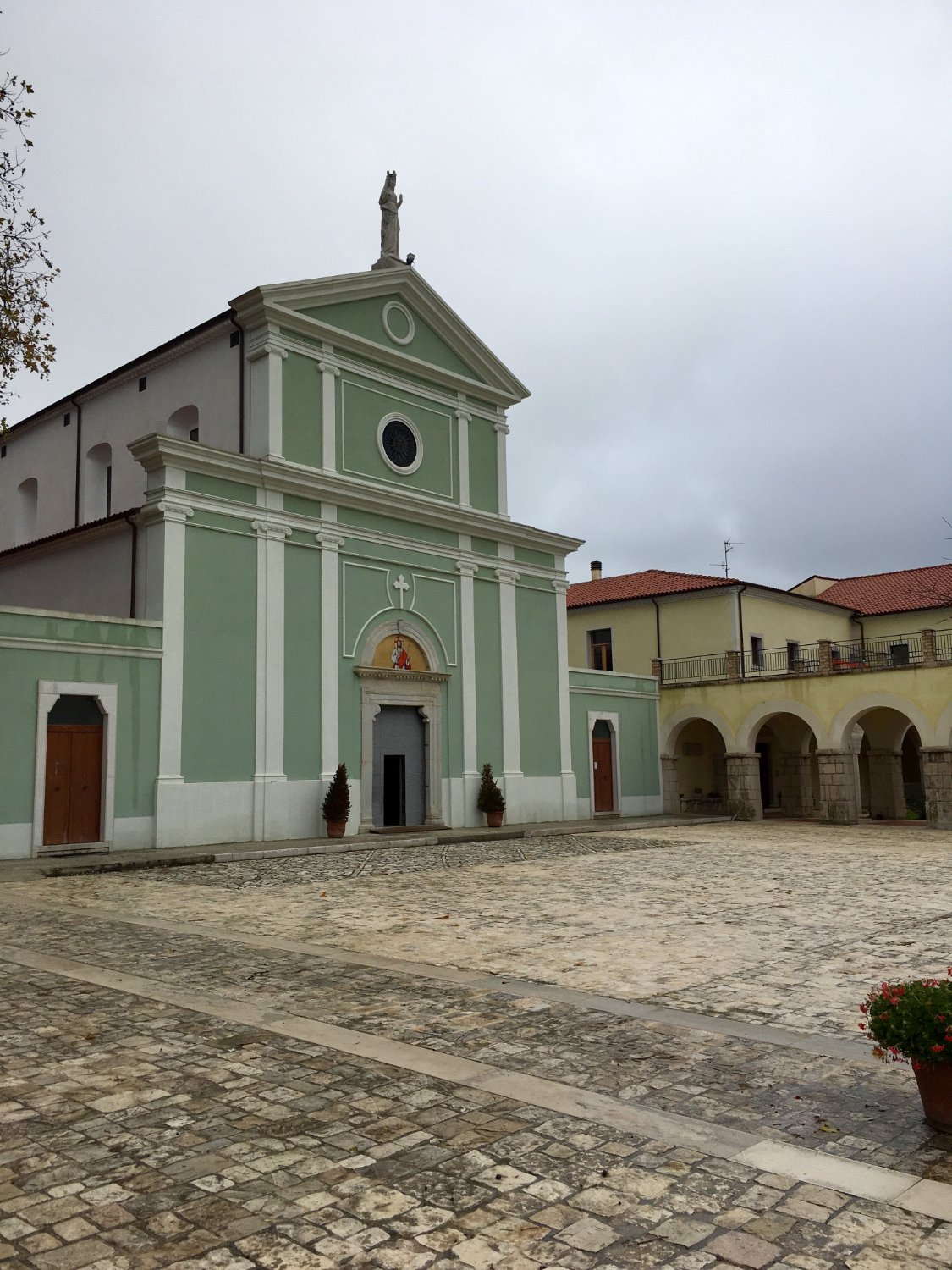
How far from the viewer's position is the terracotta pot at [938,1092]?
14.5ft

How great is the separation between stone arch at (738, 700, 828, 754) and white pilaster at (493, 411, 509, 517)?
10.2m

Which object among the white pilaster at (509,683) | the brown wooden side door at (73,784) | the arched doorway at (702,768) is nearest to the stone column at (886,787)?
the arched doorway at (702,768)

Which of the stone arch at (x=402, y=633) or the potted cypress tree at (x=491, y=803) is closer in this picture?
the stone arch at (x=402, y=633)

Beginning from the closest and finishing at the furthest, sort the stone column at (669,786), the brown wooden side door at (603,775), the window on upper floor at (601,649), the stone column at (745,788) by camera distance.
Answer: the brown wooden side door at (603,775)
the stone column at (745,788)
the stone column at (669,786)
the window on upper floor at (601,649)

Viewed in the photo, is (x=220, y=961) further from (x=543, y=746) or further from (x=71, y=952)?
(x=543, y=746)

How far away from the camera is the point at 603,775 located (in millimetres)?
31438

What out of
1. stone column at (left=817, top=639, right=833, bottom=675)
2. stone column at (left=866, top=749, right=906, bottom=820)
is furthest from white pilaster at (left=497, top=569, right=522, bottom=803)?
stone column at (left=866, top=749, right=906, bottom=820)

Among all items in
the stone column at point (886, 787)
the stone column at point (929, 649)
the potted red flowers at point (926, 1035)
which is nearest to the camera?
the potted red flowers at point (926, 1035)

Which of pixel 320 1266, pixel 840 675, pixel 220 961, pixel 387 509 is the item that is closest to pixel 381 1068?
pixel 320 1266

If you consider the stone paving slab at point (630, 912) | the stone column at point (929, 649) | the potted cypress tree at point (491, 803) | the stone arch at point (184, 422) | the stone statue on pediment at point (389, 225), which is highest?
the stone statue on pediment at point (389, 225)

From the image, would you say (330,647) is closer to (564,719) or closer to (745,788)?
(564,719)

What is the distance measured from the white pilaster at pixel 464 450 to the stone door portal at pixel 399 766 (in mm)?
6080

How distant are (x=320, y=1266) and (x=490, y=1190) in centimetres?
77

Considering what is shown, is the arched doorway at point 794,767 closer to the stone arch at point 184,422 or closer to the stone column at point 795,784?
the stone column at point 795,784
